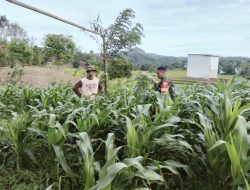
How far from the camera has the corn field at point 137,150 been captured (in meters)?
1.96

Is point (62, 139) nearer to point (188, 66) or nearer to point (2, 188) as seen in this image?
point (2, 188)

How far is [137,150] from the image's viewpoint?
2.37 metres

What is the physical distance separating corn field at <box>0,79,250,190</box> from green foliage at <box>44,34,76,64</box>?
27288 millimetres

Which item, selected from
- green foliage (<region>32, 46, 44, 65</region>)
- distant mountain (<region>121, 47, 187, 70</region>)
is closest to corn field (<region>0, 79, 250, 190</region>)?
distant mountain (<region>121, 47, 187, 70</region>)

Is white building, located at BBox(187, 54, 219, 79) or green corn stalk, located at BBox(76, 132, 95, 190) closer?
green corn stalk, located at BBox(76, 132, 95, 190)

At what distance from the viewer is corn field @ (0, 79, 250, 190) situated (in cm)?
196

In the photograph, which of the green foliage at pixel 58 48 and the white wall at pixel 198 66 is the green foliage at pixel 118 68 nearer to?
the white wall at pixel 198 66

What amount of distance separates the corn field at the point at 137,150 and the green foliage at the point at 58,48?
27288mm

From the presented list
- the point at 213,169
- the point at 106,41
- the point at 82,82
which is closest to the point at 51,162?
the point at 213,169

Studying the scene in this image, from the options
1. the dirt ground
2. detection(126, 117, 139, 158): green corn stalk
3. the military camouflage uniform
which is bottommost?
the dirt ground

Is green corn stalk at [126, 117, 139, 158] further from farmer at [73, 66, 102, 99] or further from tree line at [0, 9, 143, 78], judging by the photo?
tree line at [0, 9, 143, 78]

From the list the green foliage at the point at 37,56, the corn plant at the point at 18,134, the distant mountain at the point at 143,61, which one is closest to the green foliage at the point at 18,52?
the green foliage at the point at 37,56

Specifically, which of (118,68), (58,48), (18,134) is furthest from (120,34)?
(58,48)

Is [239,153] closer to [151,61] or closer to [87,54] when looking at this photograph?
[87,54]
